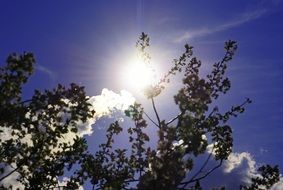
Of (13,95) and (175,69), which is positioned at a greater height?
(175,69)

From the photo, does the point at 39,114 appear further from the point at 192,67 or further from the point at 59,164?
the point at 192,67

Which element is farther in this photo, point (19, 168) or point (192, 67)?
point (192, 67)

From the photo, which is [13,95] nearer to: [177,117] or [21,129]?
[21,129]

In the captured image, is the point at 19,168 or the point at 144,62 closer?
the point at 19,168

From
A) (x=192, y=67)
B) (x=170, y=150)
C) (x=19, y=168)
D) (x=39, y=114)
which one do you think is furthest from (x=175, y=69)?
(x=19, y=168)

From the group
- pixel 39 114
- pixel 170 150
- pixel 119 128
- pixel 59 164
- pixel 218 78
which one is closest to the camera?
pixel 170 150

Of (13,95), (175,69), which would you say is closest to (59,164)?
(13,95)

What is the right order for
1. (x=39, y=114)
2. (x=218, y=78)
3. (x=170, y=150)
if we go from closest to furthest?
(x=170, y=150) → (x=39, y=114) → (x=218, y=78)

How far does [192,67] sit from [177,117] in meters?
2.49

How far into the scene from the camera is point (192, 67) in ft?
49.0

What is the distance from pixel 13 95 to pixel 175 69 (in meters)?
5.56

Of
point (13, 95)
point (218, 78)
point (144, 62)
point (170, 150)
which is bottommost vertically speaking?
point (170, 150)

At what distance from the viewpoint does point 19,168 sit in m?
13.6

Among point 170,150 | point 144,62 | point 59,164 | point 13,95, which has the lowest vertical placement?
point 170,150
